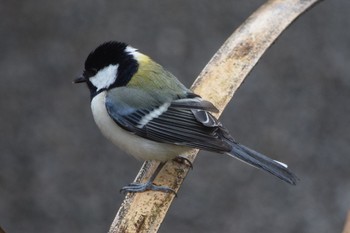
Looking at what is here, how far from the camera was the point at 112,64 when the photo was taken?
7.47ft

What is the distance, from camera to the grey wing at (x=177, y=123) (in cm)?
209

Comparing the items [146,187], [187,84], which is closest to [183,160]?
[146,187]

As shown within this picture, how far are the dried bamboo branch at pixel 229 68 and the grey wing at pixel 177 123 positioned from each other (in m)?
0.10

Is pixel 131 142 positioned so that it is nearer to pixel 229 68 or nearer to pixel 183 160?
pixel 183 160

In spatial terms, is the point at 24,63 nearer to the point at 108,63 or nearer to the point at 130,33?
the point at 130,33

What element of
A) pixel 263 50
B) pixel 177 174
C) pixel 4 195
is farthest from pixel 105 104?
pixel 4 195

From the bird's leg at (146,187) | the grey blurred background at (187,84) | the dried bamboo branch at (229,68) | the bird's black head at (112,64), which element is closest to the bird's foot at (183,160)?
the dried bamboo branch at (229,68)

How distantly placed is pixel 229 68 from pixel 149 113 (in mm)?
285

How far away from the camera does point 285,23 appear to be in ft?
7.81

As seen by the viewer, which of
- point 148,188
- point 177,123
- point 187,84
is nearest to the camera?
point 148,188

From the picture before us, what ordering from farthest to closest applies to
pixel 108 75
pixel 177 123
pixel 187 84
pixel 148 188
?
pixel 187 84, pixel 108 75, pixel 177 123, pixel 148 188

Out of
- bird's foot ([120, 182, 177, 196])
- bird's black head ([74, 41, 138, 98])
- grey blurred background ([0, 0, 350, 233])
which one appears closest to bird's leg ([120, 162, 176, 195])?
bird's foot ([120, 182, 177, 196])

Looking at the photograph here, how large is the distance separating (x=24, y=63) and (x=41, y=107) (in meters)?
0.27

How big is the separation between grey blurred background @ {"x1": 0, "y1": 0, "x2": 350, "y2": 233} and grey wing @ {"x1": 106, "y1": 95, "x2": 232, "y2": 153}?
1658 millimetres
